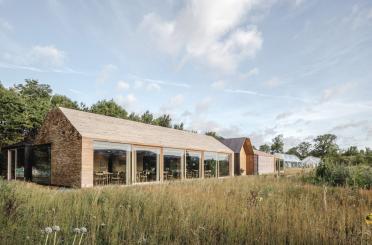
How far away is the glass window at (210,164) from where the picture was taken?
26337 millimetres

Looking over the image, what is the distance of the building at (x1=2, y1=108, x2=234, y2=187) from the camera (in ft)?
53.3

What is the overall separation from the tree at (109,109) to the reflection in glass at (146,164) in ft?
69.6

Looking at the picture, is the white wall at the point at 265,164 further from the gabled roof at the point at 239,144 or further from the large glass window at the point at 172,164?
the large glass window at the point at 172,164

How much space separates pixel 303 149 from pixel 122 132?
100128 millimetres

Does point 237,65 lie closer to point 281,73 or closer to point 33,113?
point 281,73

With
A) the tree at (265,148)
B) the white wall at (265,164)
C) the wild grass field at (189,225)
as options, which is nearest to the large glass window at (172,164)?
the wild grass field at (189,225)

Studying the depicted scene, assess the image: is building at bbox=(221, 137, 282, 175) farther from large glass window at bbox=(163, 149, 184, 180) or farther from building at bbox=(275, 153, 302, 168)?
building at bbox=(275, 153, 302, 168)

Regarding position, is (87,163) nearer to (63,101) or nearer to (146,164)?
(146,164)

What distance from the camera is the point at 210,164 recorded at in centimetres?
2720

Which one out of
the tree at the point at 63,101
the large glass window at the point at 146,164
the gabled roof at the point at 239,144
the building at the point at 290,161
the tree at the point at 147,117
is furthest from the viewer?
the building at the point at 290,161

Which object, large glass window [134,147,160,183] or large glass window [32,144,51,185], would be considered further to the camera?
large glass window [134,147,160,183]

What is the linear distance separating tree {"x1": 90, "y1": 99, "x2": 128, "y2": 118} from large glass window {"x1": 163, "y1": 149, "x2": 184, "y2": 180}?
19.7 metres

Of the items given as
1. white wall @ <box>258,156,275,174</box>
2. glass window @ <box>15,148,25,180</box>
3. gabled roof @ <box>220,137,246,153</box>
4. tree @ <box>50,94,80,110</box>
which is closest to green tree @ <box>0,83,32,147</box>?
glass window @ <box>15,148,25,180</box>

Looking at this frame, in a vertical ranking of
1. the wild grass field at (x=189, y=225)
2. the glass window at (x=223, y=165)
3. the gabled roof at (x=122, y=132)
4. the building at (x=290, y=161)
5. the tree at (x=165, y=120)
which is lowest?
the building at (x=290, y=161)
